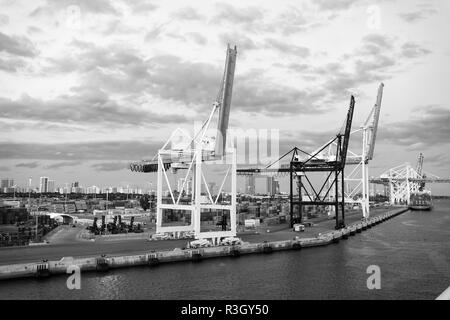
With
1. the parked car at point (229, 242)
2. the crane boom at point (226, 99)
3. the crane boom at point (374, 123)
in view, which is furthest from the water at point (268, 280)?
the crane boom at point (374, 123)

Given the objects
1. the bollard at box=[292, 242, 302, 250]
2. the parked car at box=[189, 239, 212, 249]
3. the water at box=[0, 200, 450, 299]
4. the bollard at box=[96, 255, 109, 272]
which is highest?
the parked car at box=[189, 239, 212, 249]

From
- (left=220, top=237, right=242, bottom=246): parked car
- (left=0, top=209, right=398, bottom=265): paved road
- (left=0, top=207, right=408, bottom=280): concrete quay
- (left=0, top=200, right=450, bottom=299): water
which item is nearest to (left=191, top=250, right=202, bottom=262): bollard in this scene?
(left=0, top=207, right=408, bottom=280): concrete quay

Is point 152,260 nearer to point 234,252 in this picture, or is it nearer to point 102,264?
point 102,264

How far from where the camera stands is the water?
22891 millimetres

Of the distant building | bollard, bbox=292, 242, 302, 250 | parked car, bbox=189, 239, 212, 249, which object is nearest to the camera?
parked car, bbox=189, 239, 212, 249

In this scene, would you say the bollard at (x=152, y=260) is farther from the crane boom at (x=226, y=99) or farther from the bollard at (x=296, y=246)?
the bollard at (x=296, y=246)

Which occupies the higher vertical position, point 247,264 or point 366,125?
point 366,125

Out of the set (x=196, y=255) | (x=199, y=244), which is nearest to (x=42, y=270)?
(x=196, y=255)

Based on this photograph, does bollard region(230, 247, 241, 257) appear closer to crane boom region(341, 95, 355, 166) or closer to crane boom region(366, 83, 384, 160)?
crane boom region(341, 95, 355, 166)
